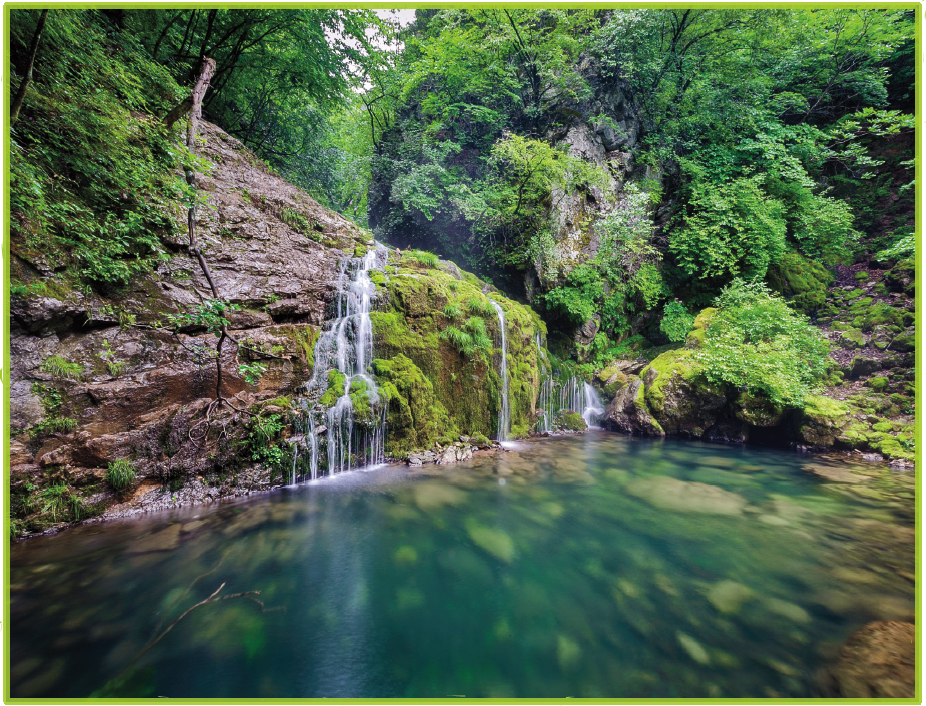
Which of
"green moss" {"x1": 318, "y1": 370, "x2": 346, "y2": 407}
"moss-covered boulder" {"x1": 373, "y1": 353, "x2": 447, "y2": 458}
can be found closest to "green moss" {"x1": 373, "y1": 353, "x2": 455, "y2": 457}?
"moss-covered boulder" {"x1": 373, "y1": 353, "x2": 447, "y2": 458}

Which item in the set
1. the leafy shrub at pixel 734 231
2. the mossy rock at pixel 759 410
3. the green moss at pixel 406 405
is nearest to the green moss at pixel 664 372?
the mossy rock at pixel 759 410

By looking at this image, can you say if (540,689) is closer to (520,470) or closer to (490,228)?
(520,470)

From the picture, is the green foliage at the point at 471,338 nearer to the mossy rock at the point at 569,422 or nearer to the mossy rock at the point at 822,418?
the mossy rock at the point at 569,422

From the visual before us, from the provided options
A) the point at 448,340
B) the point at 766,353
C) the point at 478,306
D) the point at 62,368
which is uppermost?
the point at 478,306

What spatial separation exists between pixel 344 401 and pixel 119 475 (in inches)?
123

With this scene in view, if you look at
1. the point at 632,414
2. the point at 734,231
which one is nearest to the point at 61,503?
the point at 632,414

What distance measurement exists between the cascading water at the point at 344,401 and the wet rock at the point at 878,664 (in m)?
6.33

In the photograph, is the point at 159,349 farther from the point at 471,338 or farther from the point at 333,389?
the point at 471,338

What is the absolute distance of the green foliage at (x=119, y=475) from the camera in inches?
173

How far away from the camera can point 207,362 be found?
17.1 feet

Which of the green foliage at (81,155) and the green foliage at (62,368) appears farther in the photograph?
the green foliage at (62,368)

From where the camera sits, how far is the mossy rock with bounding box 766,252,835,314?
10758 millimetres

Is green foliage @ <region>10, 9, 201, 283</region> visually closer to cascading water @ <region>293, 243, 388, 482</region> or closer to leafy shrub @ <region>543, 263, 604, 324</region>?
cascading water @ <region>293, 243, 388, 482</region>

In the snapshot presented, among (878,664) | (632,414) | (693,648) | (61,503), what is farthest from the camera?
(632,414)
